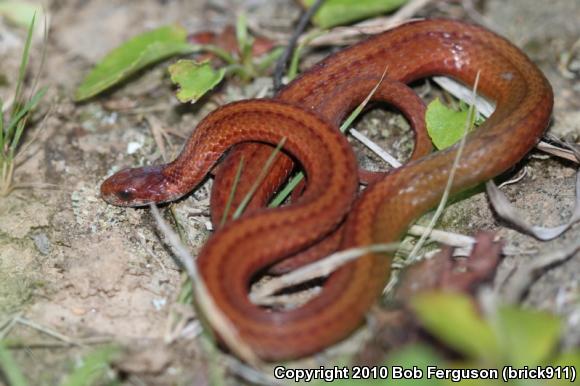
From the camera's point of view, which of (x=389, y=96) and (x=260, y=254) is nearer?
(x=260, y=254)

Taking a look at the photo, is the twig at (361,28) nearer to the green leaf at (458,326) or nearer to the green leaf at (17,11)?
the green leaf at (17,11)

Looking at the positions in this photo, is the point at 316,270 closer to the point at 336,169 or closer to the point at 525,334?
the point at 336,169

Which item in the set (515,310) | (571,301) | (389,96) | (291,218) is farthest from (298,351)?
(389,96)

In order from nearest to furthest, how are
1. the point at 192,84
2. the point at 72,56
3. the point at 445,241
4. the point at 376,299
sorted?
the point at 376,299 → the point at 445,241 → the point at 192,84 → the point at 72,56

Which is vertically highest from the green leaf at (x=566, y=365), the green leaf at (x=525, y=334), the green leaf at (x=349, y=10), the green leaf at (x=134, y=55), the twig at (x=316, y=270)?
the green leaf at (x=134, y=55)

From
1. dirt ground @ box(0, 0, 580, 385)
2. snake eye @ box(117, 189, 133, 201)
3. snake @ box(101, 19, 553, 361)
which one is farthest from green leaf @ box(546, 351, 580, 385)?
snake eye @ box(117, 189, 133, 201)

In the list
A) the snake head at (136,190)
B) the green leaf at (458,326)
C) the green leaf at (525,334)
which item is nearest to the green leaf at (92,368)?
the snake head at (136,190)

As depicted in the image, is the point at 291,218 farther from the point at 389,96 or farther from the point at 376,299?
the point at 389,96
